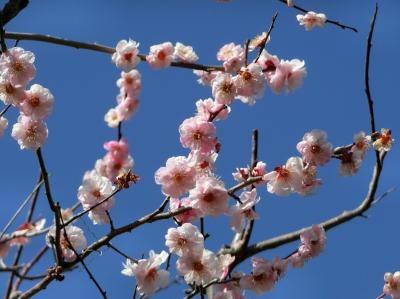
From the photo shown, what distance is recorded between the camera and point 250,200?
328cm

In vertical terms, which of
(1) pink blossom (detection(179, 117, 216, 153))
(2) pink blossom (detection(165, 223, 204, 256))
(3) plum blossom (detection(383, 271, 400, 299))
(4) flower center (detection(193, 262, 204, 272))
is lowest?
(3) plum blossom (detection(383, 271, 400, 299))

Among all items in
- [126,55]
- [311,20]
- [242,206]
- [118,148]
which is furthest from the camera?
[311,20]

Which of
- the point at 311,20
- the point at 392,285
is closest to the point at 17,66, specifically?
the point at 311,20

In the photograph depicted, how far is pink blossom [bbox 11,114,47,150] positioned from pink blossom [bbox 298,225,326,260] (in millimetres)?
1662

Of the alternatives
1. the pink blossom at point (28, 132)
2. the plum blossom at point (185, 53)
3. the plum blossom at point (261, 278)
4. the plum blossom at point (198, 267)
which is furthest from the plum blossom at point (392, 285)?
the pink blossom at point (28, 132)

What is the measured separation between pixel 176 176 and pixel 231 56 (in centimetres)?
88

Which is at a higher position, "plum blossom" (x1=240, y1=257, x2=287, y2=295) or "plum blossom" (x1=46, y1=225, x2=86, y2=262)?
"plum blossom" (x1=46, y1=225, x2=86, y2=262)

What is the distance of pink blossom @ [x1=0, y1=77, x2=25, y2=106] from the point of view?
11.0ft

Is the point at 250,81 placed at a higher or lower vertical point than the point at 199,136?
higher

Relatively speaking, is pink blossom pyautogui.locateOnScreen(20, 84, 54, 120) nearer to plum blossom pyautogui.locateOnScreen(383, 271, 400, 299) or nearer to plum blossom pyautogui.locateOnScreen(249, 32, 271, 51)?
plum blossom pyautogui.locateOnScreen(249, 32, 271, 51)

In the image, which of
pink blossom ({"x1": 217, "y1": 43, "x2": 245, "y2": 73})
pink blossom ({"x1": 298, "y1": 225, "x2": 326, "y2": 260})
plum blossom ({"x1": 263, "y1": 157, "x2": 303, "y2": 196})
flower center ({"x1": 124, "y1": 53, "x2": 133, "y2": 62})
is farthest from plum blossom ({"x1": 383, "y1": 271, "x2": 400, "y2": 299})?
flower center ({"x1": 124, "y1": 53, "x2": 133, "y2": 62})

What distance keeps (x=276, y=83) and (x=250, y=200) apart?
0.74 meters

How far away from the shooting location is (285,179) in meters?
3.26

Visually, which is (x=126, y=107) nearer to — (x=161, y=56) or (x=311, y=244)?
(x=161, y=56)
